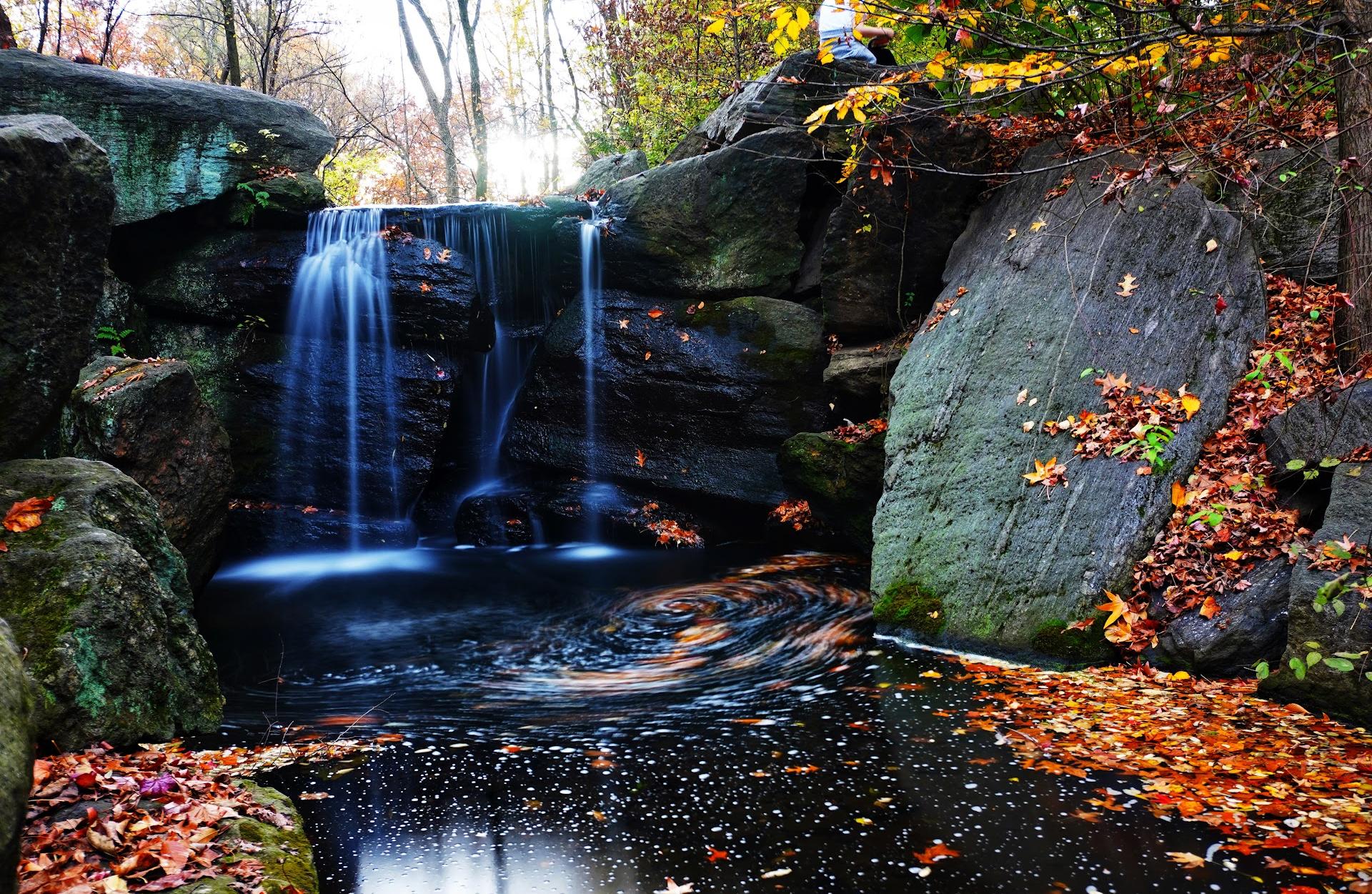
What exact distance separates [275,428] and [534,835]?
8451 mm

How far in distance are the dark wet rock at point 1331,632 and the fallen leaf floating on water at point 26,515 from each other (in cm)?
652

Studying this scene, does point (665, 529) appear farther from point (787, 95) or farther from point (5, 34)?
point (5, 34)

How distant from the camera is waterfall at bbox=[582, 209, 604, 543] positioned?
10406 millimetres

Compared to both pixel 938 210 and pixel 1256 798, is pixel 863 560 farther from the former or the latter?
pixel 1256 798

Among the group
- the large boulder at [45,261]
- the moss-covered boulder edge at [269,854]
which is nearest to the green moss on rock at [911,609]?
the moss-covered boulder edge at [269,854]

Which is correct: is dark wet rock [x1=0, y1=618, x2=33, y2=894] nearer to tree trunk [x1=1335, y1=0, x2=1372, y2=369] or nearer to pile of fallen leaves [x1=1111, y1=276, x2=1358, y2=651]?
pile of fallen leaves [x1=1111, y1=276, x2=1358, y2=651]

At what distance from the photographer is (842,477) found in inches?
343

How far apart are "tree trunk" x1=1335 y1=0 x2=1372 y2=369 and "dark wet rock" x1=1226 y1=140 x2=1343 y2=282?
1.02m

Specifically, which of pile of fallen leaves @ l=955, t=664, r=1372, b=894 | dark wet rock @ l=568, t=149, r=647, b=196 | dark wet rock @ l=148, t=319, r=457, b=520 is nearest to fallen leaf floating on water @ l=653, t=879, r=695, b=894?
pile of fallen leaves @ l=955, t=664, r=1372, b=894

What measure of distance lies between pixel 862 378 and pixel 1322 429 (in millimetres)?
4466

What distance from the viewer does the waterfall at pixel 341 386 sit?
1041 cm

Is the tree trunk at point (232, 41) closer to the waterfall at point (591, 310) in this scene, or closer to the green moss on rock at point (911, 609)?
the waterfall at point (591, 310)

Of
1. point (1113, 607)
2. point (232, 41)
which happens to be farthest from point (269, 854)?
point (232, 41)

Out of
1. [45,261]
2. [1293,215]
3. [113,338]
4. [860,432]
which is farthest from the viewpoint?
[113,338]
